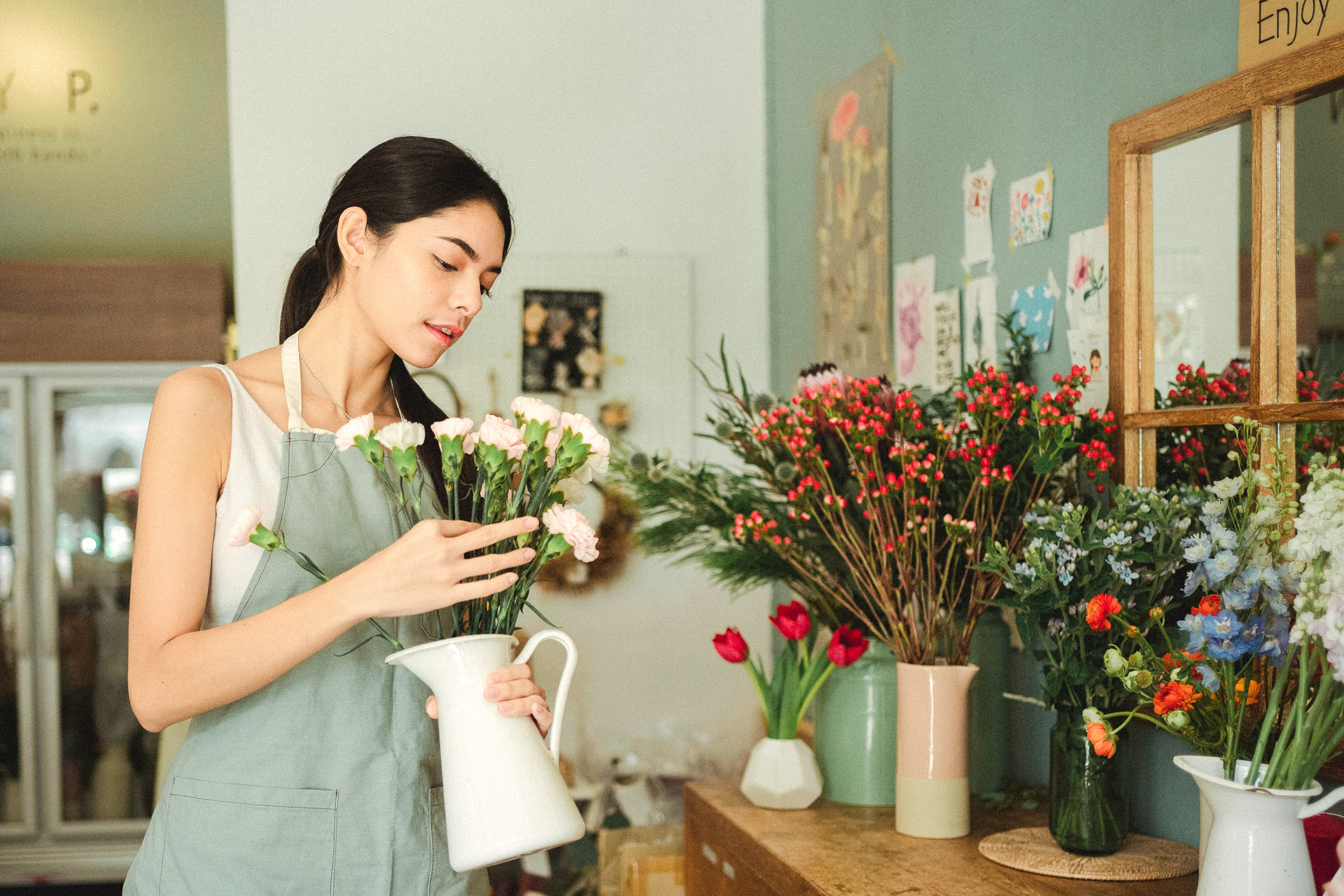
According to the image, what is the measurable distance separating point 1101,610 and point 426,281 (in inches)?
31.8

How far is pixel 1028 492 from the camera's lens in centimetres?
149

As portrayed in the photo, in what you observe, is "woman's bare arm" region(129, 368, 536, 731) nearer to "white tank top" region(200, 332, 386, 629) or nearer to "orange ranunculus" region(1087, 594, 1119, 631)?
"white tank top" region(200, 332, 386, 629)

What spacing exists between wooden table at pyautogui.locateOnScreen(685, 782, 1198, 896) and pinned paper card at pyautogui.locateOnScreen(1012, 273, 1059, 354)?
2.37 ft

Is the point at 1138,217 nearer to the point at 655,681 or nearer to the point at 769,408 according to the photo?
the point at 769,408

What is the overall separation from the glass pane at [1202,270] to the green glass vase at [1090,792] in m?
0.44

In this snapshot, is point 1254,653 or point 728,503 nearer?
point 1254,653

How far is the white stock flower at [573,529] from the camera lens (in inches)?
41.2

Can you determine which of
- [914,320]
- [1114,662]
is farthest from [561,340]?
[1114,662]

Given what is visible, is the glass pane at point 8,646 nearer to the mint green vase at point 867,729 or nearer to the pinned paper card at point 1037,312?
the mint green vase at point 867,729

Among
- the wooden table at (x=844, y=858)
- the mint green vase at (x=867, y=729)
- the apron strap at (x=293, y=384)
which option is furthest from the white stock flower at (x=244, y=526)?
the mint green vase at (x=867, y=729)

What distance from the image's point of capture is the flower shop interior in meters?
1.22

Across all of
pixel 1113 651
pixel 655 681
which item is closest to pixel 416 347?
pixel 1113 651

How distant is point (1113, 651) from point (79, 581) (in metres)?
3.36

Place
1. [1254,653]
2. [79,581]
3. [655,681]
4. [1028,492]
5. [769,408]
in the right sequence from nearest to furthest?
1. [1254,653]
2. [1028,492]
3. [769,408]
4. [655,681]
5. [79,581]
